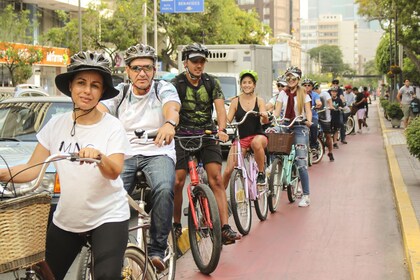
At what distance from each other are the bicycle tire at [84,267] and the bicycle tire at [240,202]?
4.49 metres

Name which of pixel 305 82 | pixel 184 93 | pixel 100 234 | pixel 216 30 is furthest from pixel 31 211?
pixel 216 30

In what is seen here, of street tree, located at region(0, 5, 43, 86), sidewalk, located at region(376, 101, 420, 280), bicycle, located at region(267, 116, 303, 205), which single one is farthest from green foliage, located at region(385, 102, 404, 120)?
bicycle, located at region(267, 116, 303, 205)

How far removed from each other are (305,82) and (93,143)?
1309 centimetres

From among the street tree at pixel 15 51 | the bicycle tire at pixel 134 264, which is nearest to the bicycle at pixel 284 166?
the bicycle tire at pixel 134 264

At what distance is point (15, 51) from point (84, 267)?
1373 inches

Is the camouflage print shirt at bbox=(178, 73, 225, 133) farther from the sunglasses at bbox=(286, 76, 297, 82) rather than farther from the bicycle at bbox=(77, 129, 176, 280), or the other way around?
the sunglasses at bbox=(286, 76, 297, 82)

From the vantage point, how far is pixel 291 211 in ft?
35.8

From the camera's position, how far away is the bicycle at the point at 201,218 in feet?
22.2

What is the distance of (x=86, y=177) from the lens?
4.11 meters

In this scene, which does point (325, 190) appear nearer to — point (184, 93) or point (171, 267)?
point (184, 93)

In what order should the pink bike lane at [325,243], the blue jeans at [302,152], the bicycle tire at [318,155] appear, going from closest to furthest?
1. the pink bike lane at [325,243]
2. the blue jeans at [302,152]
3. the bicycle tire at [318,155]

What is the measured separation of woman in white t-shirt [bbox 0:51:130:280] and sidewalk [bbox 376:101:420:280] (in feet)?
11.2

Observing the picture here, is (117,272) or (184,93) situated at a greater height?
(184,93)

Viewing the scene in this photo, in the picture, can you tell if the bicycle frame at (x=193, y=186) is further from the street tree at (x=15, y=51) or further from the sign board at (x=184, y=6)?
the sign board at (x=184, y=6)
